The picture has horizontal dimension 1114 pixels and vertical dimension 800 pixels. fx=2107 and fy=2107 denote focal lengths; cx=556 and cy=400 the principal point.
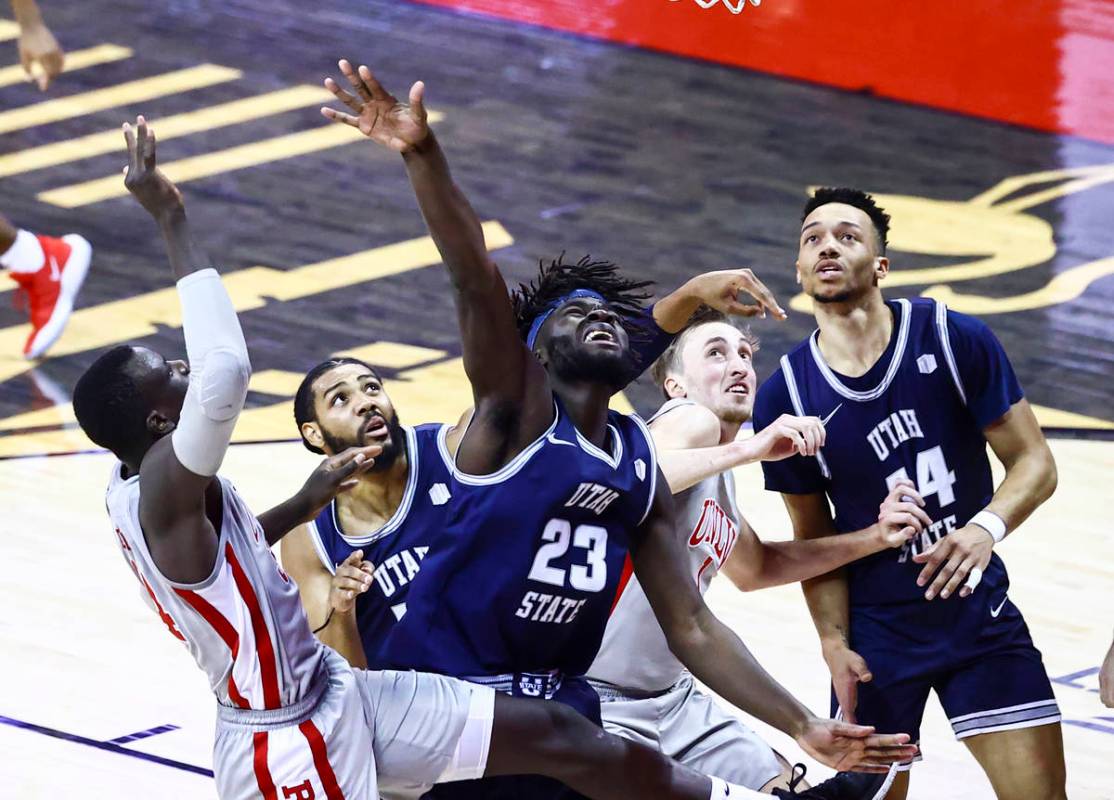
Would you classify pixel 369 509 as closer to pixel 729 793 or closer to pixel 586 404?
pixel 586 404

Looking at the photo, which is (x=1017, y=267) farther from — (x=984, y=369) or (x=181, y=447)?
(x=181, y=447)

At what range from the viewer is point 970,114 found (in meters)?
13.0

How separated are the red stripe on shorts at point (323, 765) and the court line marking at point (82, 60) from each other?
999 centimetres

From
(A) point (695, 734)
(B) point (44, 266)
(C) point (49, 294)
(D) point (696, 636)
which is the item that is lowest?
(A) point (695, 734)

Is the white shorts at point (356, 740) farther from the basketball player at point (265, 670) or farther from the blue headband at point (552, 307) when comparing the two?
the blue headband at point (552, 307)

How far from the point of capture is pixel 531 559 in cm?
465

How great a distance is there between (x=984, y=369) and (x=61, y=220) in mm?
7216

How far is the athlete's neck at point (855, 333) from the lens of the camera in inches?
222

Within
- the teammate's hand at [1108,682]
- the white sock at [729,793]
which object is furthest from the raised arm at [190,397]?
the teammate's hand at [1108,682]

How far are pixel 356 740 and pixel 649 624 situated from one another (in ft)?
4.00

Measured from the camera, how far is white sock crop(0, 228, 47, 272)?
32.1ft

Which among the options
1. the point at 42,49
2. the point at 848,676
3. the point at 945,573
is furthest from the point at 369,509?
the point at 42,49

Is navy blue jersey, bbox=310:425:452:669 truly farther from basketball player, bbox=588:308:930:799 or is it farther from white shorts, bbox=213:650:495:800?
basketball player, bbox=588:308:930:799

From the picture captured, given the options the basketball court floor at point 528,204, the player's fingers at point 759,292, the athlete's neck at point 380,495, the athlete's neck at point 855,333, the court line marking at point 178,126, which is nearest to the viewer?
the athlete's neck at point 380,495
